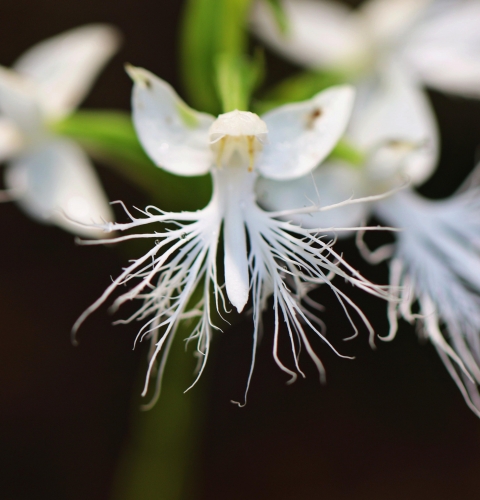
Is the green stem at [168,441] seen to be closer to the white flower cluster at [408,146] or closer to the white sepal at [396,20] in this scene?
the white flower cluster at [408,146]

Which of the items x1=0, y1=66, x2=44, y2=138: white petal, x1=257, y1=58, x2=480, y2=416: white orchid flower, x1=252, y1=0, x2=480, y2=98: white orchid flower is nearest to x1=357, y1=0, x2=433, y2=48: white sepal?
x1=252, y1=0, x2=480, y2=98: white orchid flower

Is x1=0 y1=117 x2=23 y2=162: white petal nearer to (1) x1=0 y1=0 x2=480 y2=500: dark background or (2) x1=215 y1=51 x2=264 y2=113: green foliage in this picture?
(2) x1=215 y1=51 x2=264 y2=113: green foliage

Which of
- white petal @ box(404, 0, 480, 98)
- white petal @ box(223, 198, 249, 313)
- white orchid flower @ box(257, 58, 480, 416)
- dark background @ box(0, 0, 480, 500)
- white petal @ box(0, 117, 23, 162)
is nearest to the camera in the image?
white petal @ box(223, 198, 249, 313)

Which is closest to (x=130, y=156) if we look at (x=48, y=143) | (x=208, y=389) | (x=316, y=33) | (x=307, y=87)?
(x=48, y=143)

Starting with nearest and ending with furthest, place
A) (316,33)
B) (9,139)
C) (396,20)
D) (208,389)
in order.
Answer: (9,139) < (396,20) < (316,33) < (208,389)

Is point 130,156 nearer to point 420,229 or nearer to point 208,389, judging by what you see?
point 420,229

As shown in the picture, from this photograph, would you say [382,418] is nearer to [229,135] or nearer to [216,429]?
[216,429]
